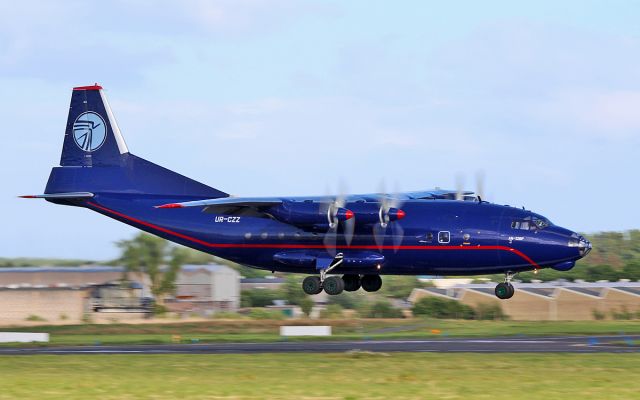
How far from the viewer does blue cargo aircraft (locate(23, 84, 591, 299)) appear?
123 ft

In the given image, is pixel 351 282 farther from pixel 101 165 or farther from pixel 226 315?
pixel 226 315

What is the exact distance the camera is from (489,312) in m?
62.8

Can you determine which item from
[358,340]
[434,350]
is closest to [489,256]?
[434,350]

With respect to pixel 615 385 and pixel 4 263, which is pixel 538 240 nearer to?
pixel 615 385

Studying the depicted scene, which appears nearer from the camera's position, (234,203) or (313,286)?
(234,203)

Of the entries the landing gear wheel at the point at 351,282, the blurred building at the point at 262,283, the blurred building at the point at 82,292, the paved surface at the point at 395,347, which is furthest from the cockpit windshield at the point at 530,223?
the blurred building at the point at 262,283

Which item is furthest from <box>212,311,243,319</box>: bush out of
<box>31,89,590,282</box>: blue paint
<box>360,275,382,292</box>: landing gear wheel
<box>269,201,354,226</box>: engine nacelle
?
<box>269,201,354,226</box>: engine nacelle

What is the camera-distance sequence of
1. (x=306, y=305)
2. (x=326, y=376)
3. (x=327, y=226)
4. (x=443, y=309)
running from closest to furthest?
(x=326, y=376)
(x=327, y=226)
(x=306, y=305)
(x=443, y=309)

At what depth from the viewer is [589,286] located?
67688 mm

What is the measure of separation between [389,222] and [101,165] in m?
14.6

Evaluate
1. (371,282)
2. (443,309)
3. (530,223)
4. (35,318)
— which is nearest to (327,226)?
(371,282)

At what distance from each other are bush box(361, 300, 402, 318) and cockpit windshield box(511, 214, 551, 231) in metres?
24.9

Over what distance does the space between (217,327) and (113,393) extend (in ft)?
101

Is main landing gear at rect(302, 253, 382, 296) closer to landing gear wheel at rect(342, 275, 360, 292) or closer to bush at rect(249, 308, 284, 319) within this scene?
landing gear wheel at rect(342, 275, 360, 292)
